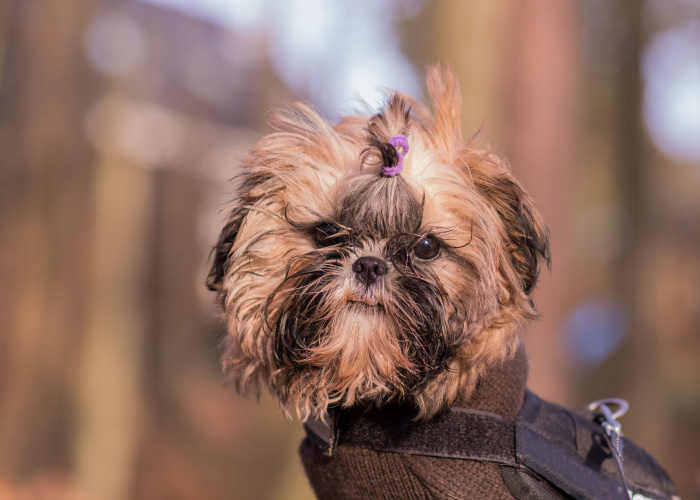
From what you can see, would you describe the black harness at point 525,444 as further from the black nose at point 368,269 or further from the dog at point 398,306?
the black nose at point 368,269

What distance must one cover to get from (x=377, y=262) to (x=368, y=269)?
0.05m

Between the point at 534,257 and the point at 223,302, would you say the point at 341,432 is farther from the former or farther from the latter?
the point at 534,257

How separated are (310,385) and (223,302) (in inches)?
22.4

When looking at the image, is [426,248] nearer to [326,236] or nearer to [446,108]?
[326,236]

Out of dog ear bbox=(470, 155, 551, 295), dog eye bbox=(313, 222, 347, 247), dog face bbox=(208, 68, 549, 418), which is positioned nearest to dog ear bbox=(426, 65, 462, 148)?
dog face bbox=(208, 68, 549, 418)

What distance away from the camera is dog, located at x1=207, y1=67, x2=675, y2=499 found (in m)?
2.63

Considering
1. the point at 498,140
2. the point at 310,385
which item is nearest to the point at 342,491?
the point at 310,385

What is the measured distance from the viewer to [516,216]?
2.88 m

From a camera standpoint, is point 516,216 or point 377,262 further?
point 516,216

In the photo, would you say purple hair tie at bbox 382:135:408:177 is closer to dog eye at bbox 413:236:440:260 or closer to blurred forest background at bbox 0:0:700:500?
dog eye at bbox 413:236:440:260

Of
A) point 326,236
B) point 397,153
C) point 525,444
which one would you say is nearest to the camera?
point 525,444

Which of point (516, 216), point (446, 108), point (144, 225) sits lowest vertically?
point (144, 225)

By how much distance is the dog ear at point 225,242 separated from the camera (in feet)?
9.91

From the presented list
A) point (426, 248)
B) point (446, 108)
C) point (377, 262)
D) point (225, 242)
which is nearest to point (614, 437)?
point (426, 248)
